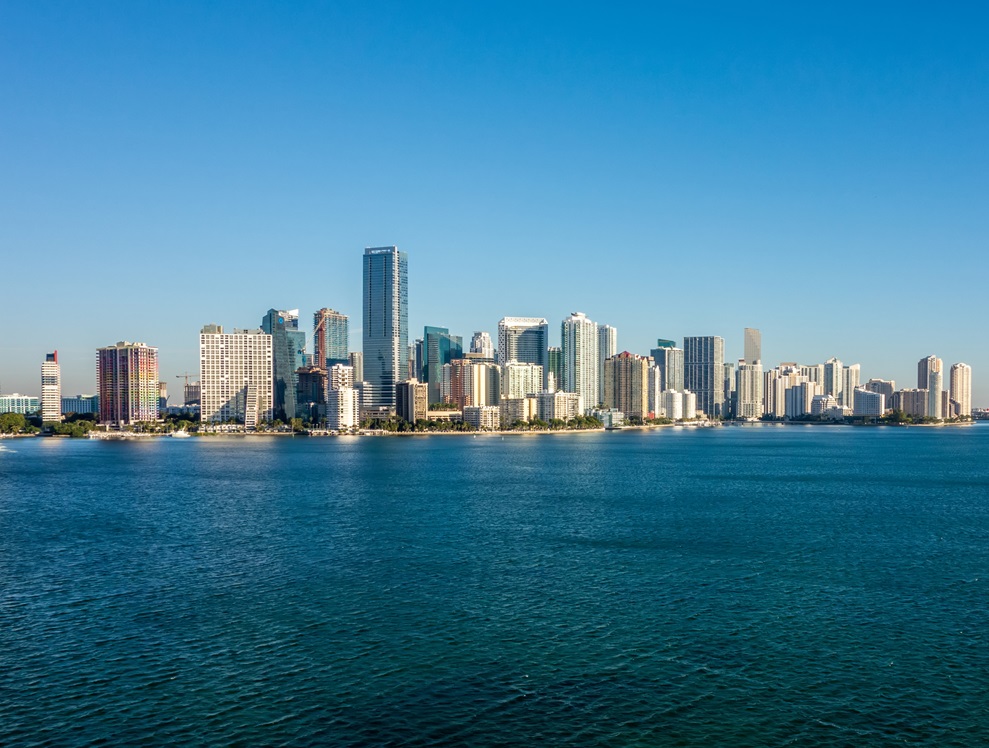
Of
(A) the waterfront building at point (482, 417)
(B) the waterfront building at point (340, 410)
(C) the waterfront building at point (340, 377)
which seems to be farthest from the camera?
(A) the waterfront building at point (482, 417)

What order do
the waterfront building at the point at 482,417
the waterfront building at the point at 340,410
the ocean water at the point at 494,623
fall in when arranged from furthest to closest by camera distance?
the waterfront building at the point at 482,417 → the waterfront building at the point at 340,410 → the ocean water at the point at 494,623

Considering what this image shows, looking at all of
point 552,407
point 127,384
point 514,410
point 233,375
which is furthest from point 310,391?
point 552,407

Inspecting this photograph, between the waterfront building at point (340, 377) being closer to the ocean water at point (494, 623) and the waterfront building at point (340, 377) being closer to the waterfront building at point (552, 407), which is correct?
the waterfront building at point (552, 407)

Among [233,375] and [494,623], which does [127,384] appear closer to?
[233,375]

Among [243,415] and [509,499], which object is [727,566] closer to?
[509,499]

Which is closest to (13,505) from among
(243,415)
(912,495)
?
(912,495)

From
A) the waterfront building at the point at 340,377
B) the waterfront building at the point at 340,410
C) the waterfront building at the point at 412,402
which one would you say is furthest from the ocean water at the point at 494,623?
the waterfront building at the point at 412,402
